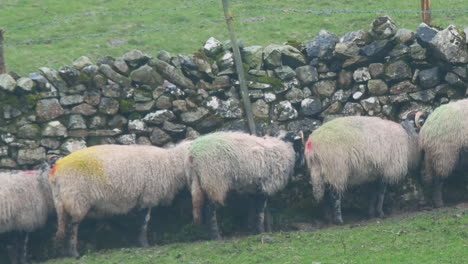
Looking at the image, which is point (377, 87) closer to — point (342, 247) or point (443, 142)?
point (443, 142)

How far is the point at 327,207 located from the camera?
1680 cm

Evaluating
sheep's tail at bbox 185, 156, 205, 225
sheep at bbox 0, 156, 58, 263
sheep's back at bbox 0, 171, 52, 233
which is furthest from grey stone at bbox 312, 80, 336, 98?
sheep's back at bbox 0, 171, 52, 233

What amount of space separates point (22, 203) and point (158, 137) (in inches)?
126

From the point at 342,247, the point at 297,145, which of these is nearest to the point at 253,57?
the point at 297,145

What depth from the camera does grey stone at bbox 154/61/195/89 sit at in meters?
18.0

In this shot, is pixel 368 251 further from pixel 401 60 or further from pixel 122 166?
pixel 401 60

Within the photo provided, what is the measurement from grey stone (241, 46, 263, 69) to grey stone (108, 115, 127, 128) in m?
2.83

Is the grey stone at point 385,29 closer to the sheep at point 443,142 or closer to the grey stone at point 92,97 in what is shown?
the sheep at point 443,142

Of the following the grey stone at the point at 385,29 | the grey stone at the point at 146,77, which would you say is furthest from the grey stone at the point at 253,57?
the grey stone at the point at 385,29

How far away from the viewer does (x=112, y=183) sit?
617 inches

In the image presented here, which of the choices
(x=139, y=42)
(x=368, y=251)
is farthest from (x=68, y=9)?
(x=368, y=251)

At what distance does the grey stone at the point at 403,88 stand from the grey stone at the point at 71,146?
20.1 feet

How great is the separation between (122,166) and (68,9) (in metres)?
14.1

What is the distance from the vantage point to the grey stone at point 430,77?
59.5 ft
